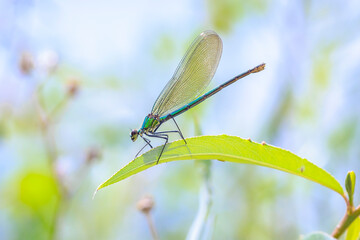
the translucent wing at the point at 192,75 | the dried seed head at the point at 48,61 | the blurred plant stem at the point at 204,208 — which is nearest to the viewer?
the blurred plant stem at the point at 204,208

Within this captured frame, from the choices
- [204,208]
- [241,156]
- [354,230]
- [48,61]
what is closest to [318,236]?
[354,230]

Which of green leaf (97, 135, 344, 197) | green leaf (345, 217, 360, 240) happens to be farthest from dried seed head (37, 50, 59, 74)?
green leaf (345, 217, 360, 240)

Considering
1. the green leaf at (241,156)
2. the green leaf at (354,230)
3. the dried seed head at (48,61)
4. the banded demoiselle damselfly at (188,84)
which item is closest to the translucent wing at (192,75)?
the banded demoiselle damselfly at (188,84)

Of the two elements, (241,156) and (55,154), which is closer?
(241,156)

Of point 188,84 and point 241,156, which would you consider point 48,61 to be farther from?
point 241,156

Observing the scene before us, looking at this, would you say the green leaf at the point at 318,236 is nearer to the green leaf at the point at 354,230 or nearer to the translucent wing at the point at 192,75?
the green leaf at the point at 354,230
